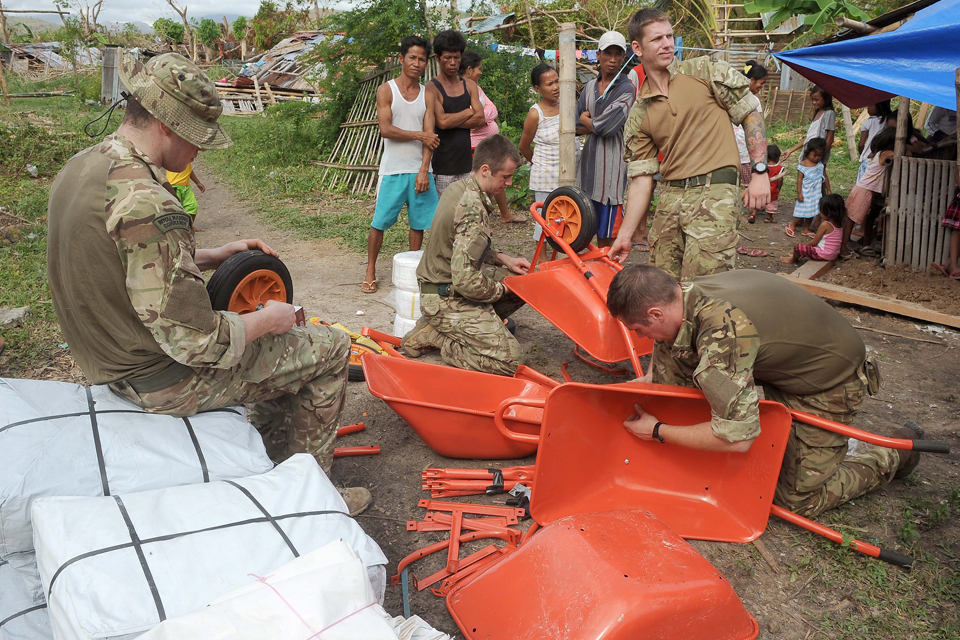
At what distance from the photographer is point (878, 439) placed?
8.07 feet

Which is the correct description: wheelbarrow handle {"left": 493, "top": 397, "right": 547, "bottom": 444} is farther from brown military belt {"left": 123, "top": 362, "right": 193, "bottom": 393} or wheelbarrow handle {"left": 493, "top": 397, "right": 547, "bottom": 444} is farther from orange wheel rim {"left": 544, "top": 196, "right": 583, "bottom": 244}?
orange wheel rim {"left": 544, "top": 196, "right": 583, "bottom": 244}

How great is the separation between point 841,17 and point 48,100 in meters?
20.7

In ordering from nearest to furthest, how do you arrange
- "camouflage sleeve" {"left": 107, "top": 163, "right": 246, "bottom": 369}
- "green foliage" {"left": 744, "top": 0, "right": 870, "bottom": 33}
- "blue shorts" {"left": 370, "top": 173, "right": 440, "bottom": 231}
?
1. "camouflage sleeve" {"left": 107, "top": 163, "right": 246, "bottom": 369}
2. "green foliage" {"left": 744, "top": 0, "right": 870, "bottom": 33}
3. "blue shorts" {"left": 370, "top": 173, "right": 440, "bottom": 231}

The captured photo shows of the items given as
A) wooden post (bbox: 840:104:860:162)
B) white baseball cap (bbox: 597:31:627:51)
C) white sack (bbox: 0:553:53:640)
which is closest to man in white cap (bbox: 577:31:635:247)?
white baseball cap (bbox: 597:31:627:51)

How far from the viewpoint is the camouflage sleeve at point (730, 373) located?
2504 mm

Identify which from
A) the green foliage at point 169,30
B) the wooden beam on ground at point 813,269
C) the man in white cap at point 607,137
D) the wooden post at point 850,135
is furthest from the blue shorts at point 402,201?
the green foliage at point 169,30

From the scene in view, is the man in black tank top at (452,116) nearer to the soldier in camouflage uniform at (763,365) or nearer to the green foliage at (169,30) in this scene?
the soldier in camouflage uniform at (763,365)

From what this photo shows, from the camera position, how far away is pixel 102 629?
1517mm

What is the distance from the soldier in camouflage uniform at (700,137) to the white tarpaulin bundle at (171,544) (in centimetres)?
273

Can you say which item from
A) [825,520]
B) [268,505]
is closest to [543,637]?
[268,505]

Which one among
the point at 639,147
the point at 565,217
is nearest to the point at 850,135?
the point at 639,147

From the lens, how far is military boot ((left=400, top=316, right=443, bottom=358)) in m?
4.52

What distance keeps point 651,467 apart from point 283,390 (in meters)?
1.74

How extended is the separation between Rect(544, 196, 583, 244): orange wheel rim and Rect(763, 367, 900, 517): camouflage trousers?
1.74 meters
